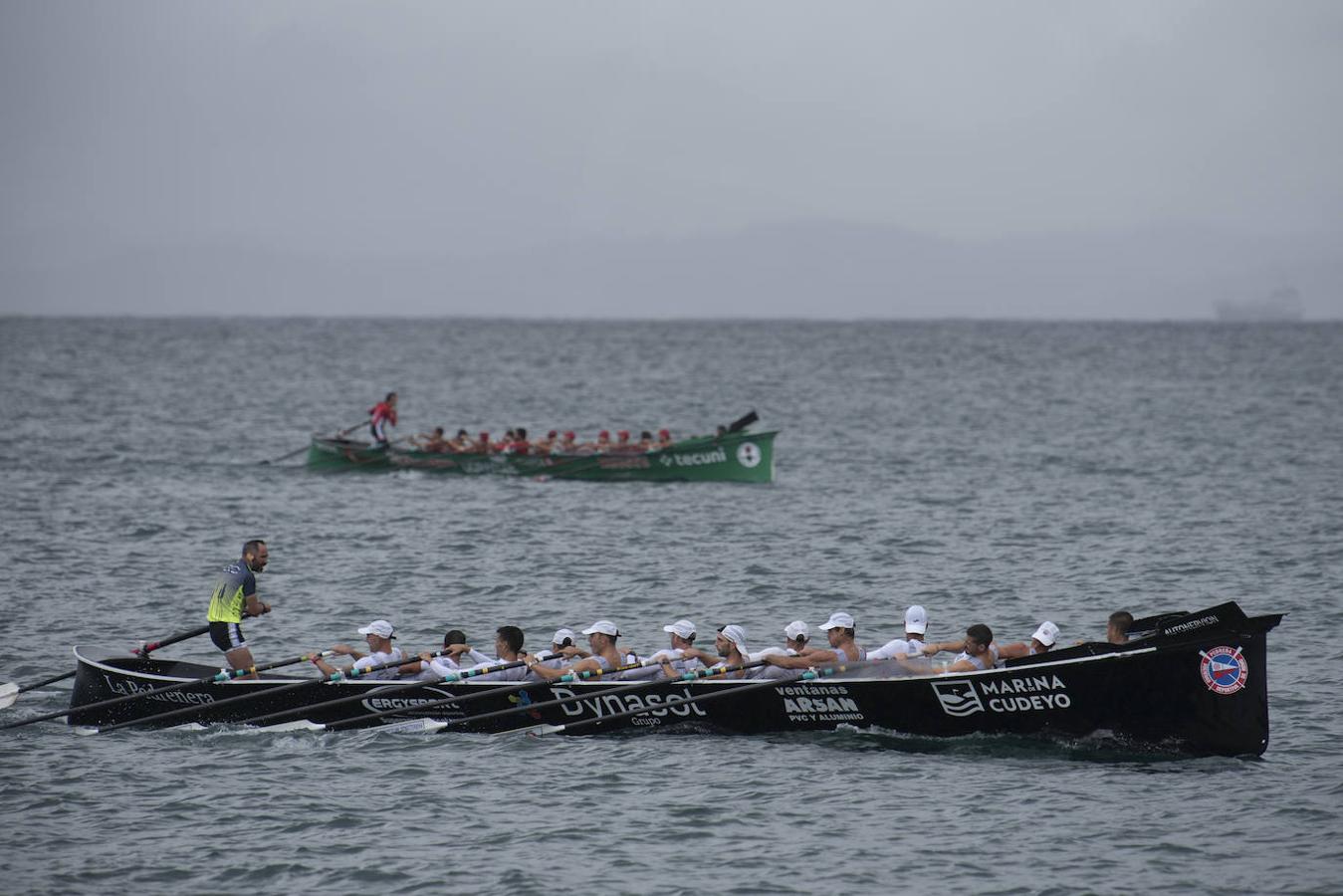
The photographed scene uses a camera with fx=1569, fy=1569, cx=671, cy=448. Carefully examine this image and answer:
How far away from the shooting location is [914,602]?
2808 cm

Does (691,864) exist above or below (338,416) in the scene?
below

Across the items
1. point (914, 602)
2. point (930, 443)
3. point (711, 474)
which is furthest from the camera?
point (930, 443)

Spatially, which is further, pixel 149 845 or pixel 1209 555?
pixel 1209 555

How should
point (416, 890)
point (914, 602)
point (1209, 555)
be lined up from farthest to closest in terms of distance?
point (1209, 555), point (914, 602), point (416, 890)

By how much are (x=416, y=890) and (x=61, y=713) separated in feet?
23.5

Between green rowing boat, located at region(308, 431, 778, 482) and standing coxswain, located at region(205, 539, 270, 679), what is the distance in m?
22.8

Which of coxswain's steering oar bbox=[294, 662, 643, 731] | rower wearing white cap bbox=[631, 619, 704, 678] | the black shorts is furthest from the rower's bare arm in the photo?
the black shorts

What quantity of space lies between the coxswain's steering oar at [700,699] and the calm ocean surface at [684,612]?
27 cm

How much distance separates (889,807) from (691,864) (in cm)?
264

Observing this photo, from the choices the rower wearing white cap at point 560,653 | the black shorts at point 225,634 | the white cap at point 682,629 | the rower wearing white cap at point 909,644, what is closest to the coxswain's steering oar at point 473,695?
the rower wearing white cap at point 560,653

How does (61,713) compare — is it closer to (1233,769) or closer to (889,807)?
(889,807)

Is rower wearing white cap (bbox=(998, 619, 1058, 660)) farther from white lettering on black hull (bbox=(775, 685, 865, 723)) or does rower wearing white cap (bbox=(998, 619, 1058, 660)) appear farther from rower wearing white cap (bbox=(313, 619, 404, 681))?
rower wearing white cap (bbox=(313, 619, 404, 681))

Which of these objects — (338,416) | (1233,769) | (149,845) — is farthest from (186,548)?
(338,416)

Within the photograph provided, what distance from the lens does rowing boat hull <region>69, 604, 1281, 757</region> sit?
17.7 metres
